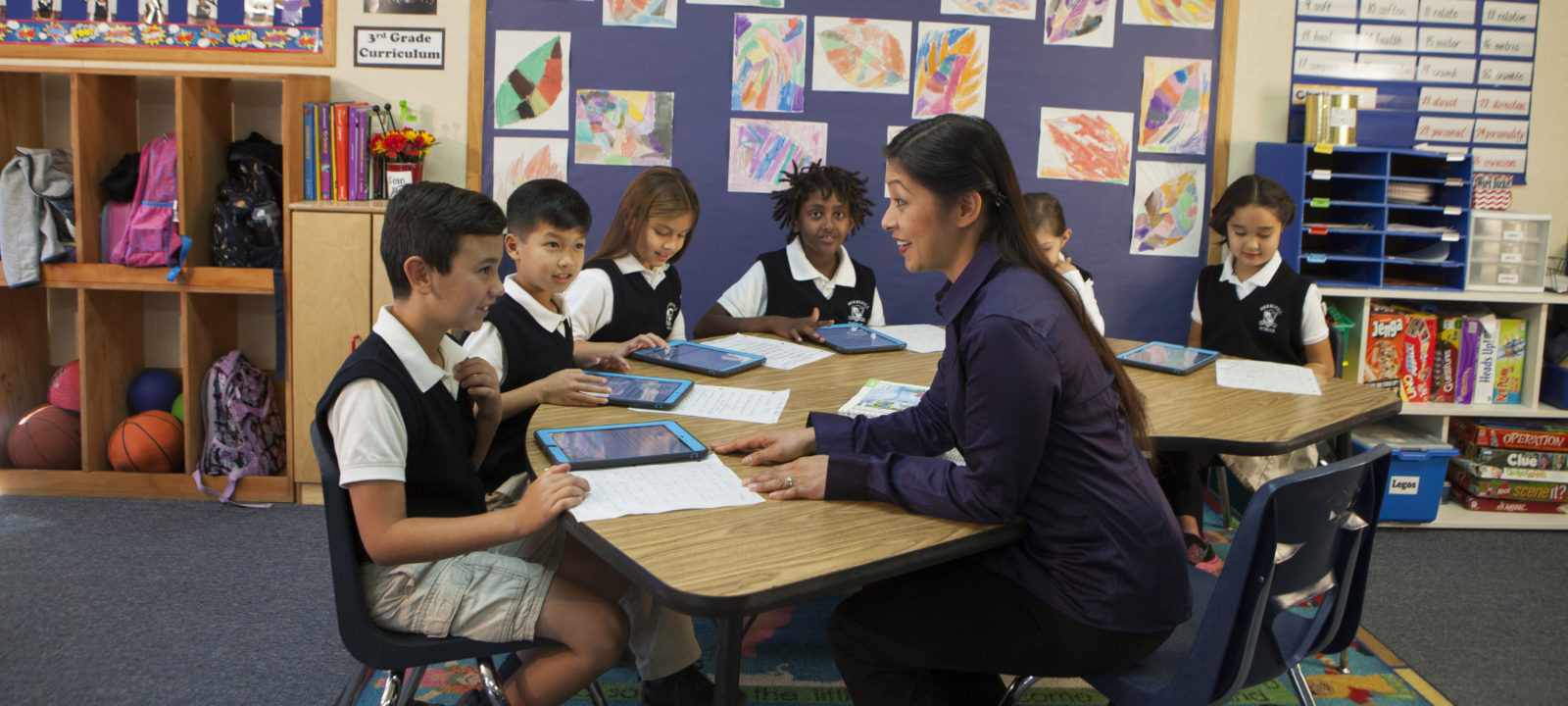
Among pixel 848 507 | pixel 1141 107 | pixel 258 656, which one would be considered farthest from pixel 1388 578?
pixel 258 656

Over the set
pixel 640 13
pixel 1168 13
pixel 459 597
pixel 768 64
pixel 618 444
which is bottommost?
pixel 459 597

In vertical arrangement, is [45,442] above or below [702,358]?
below

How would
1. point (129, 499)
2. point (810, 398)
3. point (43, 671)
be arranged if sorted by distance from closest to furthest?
point (810, 398)
point (43, 671)
point (129, 499)

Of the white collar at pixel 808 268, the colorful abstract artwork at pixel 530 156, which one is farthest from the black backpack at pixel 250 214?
the white collar at pixel 808 268

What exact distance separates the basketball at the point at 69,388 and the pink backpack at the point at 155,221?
0.46m

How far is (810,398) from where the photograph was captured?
2.03m

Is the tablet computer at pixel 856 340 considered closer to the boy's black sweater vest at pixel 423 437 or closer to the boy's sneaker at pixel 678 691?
the boy's sneaker at pixel 678 691

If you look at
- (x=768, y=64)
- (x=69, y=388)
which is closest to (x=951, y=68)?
(x=768, y=64)

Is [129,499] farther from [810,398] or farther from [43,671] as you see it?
[810,398]

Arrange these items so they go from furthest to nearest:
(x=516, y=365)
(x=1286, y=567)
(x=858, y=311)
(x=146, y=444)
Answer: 1. (x=146, y=444)
2. (x=858, y=311)
3. (x=516, y=365)
4. (x=1286, y=567)

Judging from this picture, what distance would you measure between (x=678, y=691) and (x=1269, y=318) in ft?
7.26

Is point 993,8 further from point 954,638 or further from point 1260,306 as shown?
point 954,638

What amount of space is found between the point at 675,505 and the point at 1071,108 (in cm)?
285

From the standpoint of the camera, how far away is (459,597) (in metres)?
1.48
